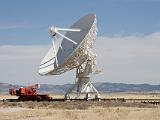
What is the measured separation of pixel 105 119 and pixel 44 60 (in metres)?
36.9

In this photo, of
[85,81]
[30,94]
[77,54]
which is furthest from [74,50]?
[30,94]

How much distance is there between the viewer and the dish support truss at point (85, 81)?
78000mm

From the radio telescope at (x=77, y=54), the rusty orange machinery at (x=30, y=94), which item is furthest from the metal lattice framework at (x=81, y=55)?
the rusty orange machinery at (x=30, y=94)

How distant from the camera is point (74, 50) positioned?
7138 centimetres

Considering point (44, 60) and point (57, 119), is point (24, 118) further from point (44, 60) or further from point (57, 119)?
point (44, 60)

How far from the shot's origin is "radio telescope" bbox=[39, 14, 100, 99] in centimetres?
7238

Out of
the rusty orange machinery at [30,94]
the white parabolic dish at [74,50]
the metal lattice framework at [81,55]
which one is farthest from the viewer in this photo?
the rusty orange machinery at [30,94]

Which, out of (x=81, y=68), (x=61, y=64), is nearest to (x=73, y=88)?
(x=81, y=68)

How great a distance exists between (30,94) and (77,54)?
22.0 m

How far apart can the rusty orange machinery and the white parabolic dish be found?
991 centimetres

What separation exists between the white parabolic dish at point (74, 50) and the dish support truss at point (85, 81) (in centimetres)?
169

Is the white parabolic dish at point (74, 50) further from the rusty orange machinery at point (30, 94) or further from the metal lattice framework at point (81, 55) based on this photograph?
the rusty orange machinery at point (30, 94)

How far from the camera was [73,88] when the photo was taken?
82062 mm

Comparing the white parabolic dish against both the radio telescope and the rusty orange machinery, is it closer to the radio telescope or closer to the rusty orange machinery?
the radio telescope
